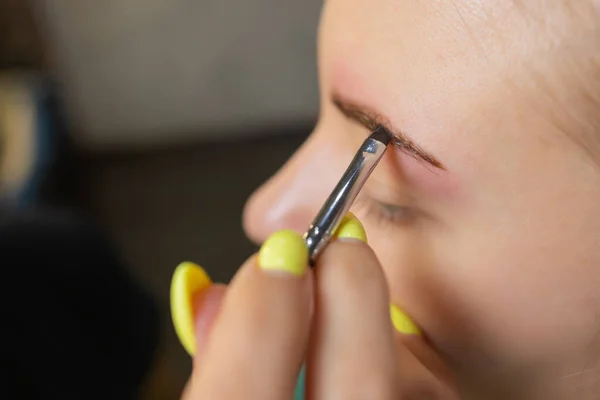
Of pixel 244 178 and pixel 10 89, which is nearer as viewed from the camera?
pixel 10 89

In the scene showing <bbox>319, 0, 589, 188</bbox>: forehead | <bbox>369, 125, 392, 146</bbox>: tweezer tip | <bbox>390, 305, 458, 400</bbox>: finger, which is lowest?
<bbox>390, 305, 458, 400</bbox>: finger

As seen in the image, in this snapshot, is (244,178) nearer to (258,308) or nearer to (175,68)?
(175,68)

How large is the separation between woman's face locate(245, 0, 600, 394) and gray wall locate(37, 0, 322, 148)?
1.59 metres

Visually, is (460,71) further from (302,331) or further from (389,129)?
(302,331)

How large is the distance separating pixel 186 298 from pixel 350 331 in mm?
167

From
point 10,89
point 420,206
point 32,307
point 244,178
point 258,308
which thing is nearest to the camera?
point 258,308

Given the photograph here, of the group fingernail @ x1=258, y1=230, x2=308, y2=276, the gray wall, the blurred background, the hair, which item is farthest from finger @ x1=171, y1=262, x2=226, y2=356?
the gray wall

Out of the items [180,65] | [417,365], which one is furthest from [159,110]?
[417,365]

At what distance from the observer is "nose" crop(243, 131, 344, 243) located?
0.55 m

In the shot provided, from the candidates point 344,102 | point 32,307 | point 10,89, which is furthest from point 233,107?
point 344,102

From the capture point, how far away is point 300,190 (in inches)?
22.4

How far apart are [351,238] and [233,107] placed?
5.90ft

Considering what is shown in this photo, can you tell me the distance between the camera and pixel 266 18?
2.04m

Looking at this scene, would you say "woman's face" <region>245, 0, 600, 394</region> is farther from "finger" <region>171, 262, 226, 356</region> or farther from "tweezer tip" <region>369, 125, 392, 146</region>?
"finger" <region>171, 262, 226, 356</region>
